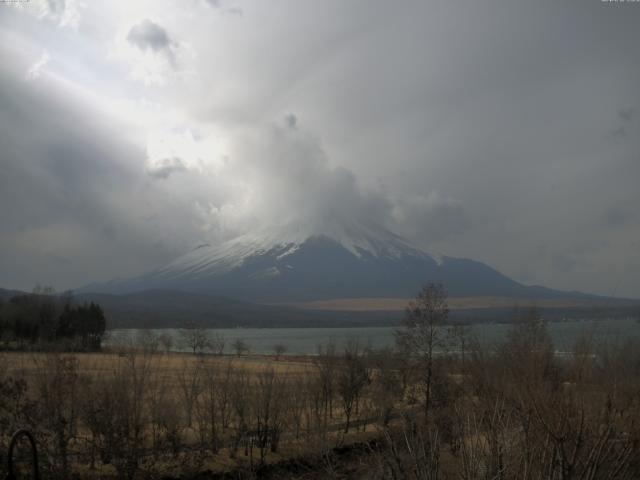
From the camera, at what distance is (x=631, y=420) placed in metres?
10.1

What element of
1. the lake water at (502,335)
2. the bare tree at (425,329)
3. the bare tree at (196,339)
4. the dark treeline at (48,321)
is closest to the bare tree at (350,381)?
the bare tree at (425,329)

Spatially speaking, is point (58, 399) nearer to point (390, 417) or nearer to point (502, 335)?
point (390, 417)

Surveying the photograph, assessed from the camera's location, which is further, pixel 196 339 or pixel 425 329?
pixel 196 339

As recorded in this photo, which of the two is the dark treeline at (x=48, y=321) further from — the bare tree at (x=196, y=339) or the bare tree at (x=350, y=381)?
the bare tree at (x=350, y=381)

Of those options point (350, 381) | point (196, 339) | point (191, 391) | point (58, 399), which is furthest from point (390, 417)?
point (196, 339)

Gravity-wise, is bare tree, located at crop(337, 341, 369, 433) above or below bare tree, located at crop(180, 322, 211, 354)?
above

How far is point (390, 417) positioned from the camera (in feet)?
120

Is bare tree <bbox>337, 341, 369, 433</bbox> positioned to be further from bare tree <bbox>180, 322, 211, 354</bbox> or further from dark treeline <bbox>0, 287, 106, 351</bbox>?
bare tree <bbox>180, 322, 211, 354</bbox>

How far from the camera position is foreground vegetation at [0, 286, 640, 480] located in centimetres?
852

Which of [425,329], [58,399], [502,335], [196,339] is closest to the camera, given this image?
[58,399]

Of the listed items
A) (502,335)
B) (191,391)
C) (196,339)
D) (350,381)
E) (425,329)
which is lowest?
(196,339)

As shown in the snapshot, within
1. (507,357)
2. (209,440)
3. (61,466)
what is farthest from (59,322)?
(507,357)

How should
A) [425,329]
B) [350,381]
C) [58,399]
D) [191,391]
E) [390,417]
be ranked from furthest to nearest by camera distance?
1. [350,381]
2. [390,417]
3. [425,329]
4. [191,391]
5. [58,399]

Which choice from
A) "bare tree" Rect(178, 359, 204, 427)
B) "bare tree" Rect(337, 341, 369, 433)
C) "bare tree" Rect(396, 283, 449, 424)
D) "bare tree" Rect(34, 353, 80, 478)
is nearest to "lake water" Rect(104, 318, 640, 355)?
"bare tree" Rect(396, 283, 449, 424)
